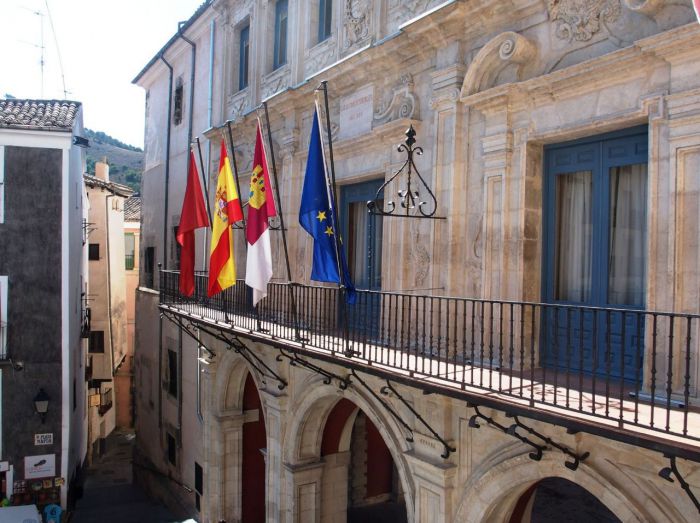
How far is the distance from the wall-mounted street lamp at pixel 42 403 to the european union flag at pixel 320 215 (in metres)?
10.0

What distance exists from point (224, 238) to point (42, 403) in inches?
314

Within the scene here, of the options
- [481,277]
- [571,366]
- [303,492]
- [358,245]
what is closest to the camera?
[571,366]

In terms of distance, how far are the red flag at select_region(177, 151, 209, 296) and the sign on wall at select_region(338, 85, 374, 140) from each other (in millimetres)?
3127

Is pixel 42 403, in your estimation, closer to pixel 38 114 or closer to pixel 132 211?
pixel 38 114

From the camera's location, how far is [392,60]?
9273mm

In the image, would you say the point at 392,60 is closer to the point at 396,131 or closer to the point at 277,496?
the point at 396,131

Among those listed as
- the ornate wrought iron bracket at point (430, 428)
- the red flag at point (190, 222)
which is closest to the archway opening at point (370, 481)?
the red flag at point (190, 222)

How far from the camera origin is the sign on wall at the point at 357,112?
32.4 feet

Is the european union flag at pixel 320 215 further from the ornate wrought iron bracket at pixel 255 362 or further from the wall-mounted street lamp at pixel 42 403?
the wall-mounted street lamp at pixel 42 403

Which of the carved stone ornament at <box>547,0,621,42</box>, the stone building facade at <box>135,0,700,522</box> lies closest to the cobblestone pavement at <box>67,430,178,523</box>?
the stone building facade at <box>135,0,700,522</box>

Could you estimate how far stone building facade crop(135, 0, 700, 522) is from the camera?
5652 mm

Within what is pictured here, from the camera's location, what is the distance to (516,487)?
21.5 feet

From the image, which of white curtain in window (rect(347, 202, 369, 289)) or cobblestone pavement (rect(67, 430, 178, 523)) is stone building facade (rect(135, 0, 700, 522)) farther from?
cobblestone pavement (rect(67, 430, 178, 523))

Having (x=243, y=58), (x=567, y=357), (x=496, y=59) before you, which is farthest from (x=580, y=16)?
(x=243, y=58)
